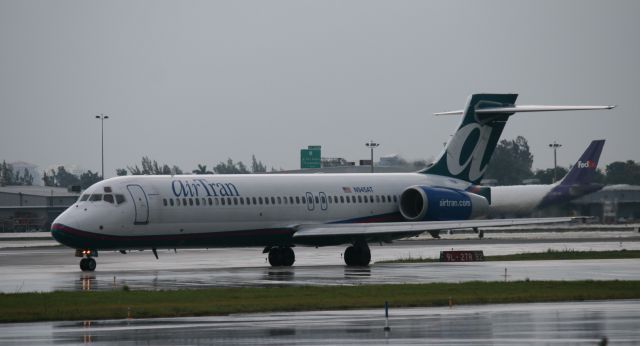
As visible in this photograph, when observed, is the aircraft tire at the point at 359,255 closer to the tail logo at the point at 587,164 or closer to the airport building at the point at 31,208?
the airport building at the point at 31,208

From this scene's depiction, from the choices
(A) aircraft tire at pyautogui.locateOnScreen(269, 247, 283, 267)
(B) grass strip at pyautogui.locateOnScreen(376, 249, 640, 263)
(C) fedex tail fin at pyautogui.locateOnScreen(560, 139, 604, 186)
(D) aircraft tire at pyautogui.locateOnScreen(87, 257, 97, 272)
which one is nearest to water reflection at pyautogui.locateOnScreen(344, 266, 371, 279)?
(A) aircraft tire at pyautogui.locateOnScreen(269, 247, 283, 267)

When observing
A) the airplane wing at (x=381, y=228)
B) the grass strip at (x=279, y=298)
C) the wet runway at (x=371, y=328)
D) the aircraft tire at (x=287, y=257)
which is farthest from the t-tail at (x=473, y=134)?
the wet runway at (x=371, y=328)

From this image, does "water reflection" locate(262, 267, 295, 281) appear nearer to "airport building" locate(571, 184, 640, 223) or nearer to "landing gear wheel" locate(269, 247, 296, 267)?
"landing gear wheel" locate(269, 247, 296, 267)

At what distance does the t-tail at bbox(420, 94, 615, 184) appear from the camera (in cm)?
5684

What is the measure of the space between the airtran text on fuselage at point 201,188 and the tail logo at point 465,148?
40.0 feet

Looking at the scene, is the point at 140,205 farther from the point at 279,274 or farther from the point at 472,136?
the point at 472,136

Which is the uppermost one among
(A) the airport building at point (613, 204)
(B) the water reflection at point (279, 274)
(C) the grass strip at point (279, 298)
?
(A) the airport building at point (613, 204)

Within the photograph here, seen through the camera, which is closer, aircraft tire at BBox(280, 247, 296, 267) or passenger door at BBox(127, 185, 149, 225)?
passenger door at BBox(127, 185, 149, 225)

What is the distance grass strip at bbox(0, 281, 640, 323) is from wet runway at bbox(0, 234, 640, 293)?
10.0ft

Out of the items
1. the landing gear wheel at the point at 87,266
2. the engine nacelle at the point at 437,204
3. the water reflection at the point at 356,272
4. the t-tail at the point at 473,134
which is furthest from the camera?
the t-tail at the point at 473,134

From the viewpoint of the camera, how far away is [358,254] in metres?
50.8

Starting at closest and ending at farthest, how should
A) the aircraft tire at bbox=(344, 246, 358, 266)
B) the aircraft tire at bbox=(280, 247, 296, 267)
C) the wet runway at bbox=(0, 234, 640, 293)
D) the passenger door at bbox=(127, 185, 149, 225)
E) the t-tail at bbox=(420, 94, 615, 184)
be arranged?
the wet runway at bbox=(0, 234, 640, 293) → the passenger door at bbox=(127, 185, 149, 225) → the aircraft tire at bbox=(344, 246, 358, 266) → the aircraft tire at bbox=(280, 247, 296, 267) → the t-tail at bbox=(420, 94, 615, 184)

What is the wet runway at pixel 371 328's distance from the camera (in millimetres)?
22734

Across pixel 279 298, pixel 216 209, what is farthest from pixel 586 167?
pixel 279 298
